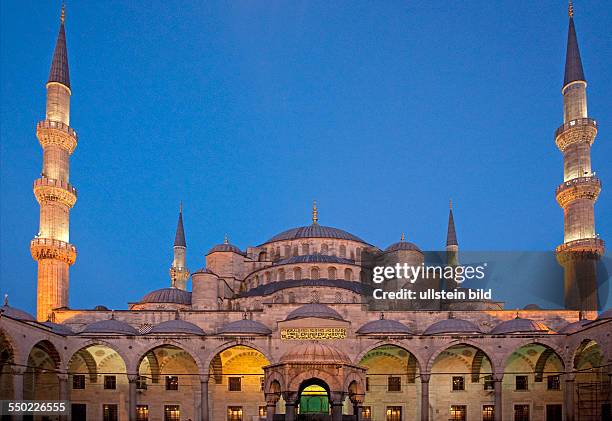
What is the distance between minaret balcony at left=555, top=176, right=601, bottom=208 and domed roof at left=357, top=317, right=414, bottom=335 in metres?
12.9

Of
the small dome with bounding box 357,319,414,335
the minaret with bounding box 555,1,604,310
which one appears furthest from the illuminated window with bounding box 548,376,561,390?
the small dome with bounding box 357,319,414,335

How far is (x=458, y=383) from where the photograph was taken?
34.9m

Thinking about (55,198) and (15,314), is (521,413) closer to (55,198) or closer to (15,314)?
(15,314)

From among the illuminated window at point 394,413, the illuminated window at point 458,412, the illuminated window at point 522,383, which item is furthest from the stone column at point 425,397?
the illuminated window at point 522,383

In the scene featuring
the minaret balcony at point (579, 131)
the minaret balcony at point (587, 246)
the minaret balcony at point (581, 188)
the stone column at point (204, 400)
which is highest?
the minaret balcony at point (579, 131)

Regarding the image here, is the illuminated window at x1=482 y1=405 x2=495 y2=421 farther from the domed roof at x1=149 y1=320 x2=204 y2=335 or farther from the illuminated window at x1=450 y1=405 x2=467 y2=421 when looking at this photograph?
the domed roof at x1=149 y1=320 x2=204 y2=335

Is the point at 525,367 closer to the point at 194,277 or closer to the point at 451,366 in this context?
the point at 451,366

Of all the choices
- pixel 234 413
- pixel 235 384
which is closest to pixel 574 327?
pixel 235 384

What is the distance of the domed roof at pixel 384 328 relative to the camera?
3183cm

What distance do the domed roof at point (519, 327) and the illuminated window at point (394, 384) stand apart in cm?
596

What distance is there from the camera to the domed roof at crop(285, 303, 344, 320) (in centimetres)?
3234

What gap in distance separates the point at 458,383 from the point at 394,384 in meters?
3.42

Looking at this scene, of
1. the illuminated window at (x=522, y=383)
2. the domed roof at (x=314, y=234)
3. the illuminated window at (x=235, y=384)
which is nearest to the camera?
the illuminated window at (x=522, y=383)

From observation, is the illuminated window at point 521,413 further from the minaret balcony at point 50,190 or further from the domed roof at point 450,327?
the minaret balcony at point 50,190
